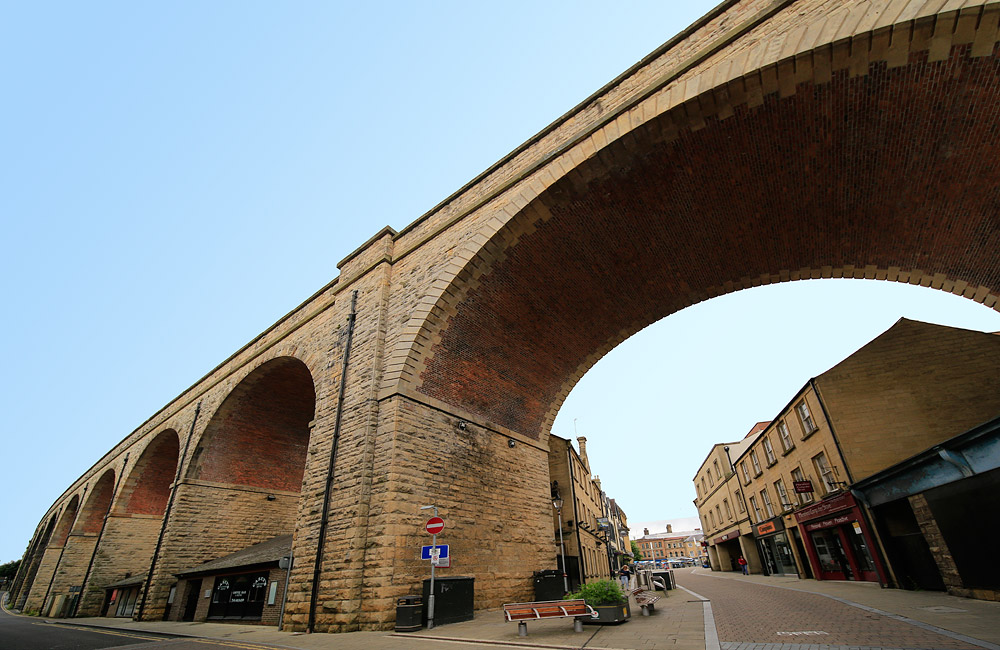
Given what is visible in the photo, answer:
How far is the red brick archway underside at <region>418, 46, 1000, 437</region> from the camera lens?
768 centimetres

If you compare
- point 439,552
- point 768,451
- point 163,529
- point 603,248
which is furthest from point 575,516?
point 163,529

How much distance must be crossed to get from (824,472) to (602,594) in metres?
12.6

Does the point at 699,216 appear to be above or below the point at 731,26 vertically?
below

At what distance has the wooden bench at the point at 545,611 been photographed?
7102 mm

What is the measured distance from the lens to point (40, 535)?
133 feet

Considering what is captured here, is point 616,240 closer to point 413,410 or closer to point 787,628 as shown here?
point 413,410

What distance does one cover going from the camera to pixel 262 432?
61.5 feet

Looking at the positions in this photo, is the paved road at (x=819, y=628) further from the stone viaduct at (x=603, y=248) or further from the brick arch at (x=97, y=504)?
the brick arch at (x=97, y=504)

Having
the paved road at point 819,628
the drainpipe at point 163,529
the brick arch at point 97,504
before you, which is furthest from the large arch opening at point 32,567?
the paved road at point 819,628

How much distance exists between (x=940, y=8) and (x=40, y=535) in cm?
6129

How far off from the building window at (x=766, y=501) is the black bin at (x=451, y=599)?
1894 cm

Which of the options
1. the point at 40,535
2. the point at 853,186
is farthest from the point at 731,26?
the point at 40,535

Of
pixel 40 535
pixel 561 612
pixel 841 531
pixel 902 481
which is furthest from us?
pixel 40 535

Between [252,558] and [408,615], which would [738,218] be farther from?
[252,558]
